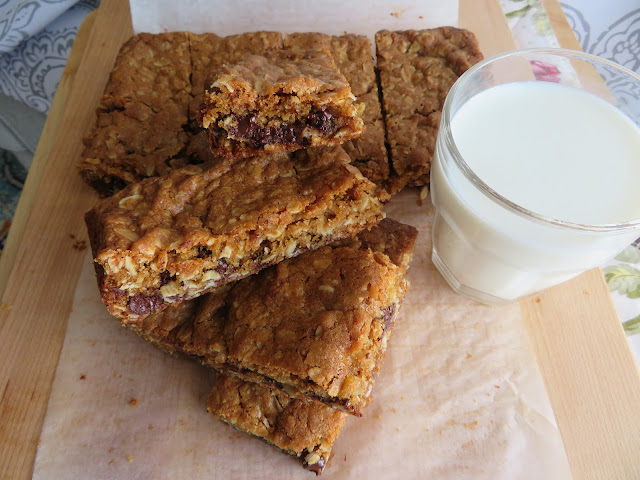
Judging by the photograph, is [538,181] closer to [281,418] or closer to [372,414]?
[372,414]

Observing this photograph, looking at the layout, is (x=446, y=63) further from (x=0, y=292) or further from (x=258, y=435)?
(x=0, y=292)

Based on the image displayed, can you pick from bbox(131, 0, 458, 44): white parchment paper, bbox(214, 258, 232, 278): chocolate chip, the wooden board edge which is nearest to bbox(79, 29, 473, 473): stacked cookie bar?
A: bbox(214, 258, 232, 278): chocolate chip

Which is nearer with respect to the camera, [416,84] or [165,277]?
[165,277]

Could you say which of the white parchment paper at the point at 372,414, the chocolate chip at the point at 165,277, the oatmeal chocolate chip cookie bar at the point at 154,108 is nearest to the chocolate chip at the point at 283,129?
the oatmeal chocolate chip cookie bar at the point at 154,108

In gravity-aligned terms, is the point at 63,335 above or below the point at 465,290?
above

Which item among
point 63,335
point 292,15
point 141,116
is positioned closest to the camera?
point 63,335

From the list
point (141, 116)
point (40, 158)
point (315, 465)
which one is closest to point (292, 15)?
point (141, 116)

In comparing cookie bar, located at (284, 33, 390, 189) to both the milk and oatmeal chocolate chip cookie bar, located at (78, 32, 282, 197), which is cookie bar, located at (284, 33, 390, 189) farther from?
the milk
